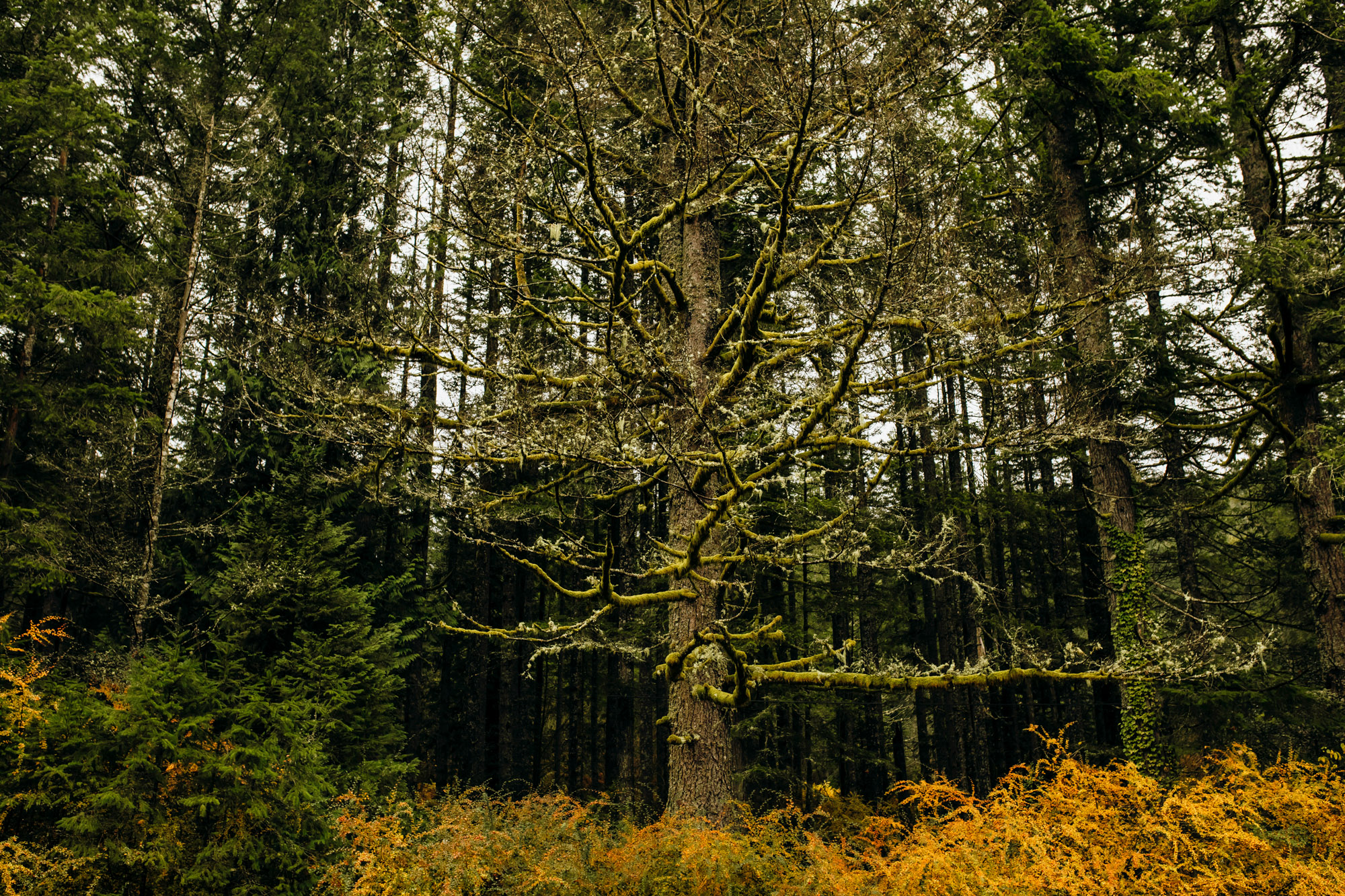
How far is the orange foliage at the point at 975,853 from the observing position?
336cm

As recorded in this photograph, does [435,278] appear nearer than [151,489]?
Yes

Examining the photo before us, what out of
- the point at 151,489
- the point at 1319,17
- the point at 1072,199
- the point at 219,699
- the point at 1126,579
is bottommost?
the point at 219,699

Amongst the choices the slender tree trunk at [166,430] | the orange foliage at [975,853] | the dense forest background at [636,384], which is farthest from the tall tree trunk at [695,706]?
the slender tree trunk at [166,430]

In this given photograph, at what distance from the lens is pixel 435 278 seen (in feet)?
21.1

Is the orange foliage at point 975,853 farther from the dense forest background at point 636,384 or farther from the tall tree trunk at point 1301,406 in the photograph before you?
the tall tree trunk at point 1301,406

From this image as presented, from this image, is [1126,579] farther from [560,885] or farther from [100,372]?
[100,372]

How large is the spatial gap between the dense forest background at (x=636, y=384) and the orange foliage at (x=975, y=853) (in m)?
0.76

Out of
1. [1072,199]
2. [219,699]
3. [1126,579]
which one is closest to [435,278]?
[219,699]

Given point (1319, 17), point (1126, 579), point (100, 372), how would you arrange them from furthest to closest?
point (100, 372), point (1126, 579), point (1319, 17)

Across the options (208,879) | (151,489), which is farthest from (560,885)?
(151,489)

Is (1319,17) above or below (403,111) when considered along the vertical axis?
below

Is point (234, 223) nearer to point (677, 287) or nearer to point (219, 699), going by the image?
point (219, 699)

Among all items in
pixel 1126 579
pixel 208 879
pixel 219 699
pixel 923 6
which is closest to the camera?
pixel 208 879

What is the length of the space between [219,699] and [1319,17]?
13.5m
